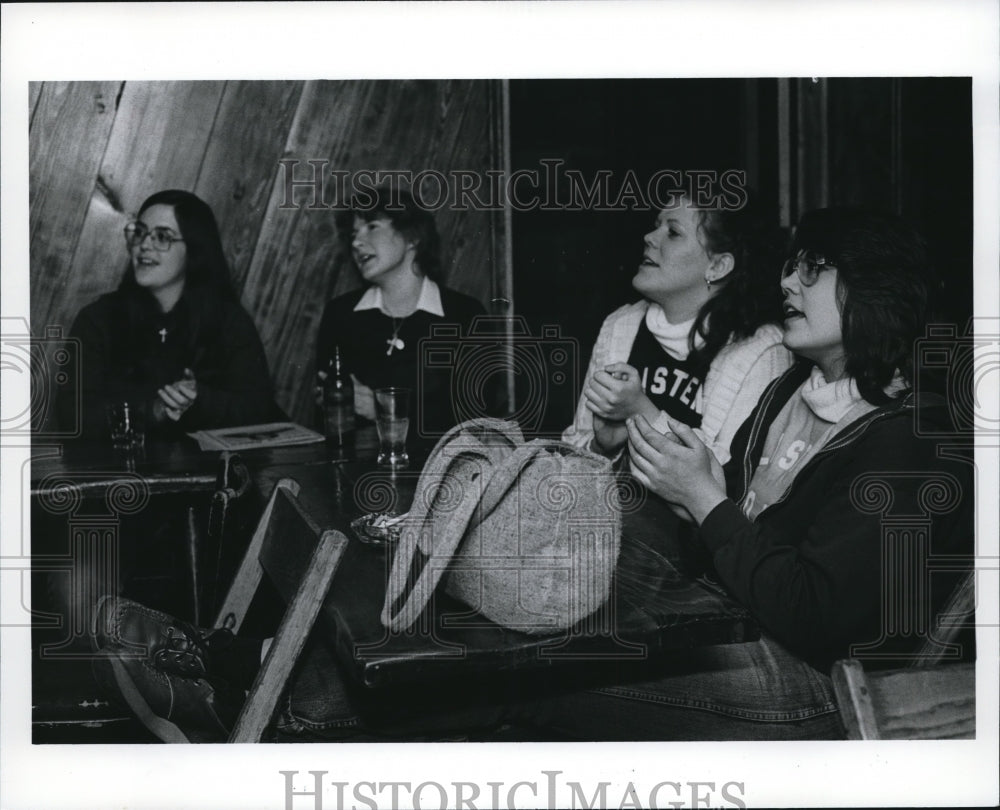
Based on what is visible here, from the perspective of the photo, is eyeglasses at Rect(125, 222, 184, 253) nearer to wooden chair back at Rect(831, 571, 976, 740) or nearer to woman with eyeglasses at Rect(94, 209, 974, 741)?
woman with eyeglasses at Rect(94, 209, 974, 741)

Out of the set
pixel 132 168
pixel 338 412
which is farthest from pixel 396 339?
pixel 132 168

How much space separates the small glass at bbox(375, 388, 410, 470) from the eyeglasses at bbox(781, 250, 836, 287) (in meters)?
0.78

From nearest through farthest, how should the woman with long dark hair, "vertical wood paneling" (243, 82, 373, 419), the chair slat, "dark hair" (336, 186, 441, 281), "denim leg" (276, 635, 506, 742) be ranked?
the chair slat, "denim leg" (276, 635, 506, 742), the woman with long dark hair, "dark hair" (336, 186, 441, 281), "vertical wood paneling" (243, 82, 373, 419)

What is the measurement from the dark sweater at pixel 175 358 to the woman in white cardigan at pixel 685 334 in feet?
2.70

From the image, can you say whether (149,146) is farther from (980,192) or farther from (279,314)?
(980,192)

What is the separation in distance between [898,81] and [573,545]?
1190 millimetres

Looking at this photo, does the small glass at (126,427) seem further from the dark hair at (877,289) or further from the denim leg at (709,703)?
the dark hair at (877,289)

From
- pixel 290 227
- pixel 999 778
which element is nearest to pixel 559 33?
pixel 290 227

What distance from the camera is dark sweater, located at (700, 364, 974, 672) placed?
1.88 meters

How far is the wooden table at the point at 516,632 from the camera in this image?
1524 mm

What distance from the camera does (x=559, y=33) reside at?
81.4 inches

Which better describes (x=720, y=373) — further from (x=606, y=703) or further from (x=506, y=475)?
(x=506, y=475)

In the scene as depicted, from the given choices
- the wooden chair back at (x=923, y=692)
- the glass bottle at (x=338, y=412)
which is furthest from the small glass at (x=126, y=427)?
the wooden chair back at (x=923, y=692)

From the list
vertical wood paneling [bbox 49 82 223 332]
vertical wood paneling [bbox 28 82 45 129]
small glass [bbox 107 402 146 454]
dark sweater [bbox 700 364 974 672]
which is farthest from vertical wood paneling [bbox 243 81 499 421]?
dark sweater [bbox 700 364 974 672]
